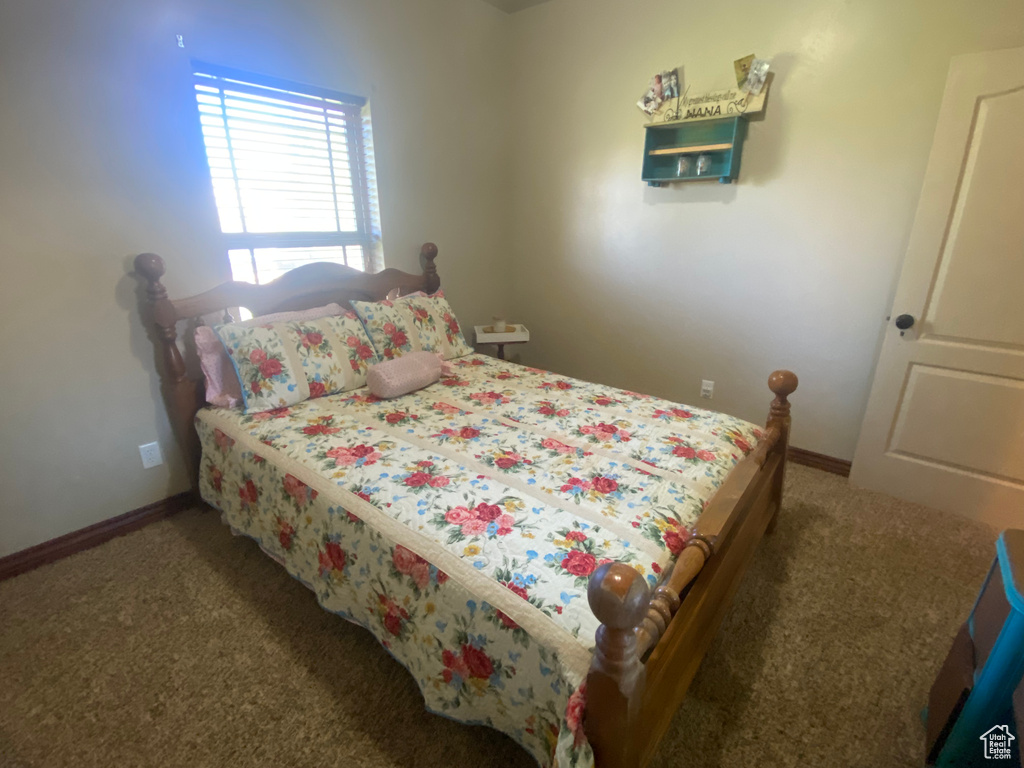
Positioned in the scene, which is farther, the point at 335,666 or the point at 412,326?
the point at 412,326

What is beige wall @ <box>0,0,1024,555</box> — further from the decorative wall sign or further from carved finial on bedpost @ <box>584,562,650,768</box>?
carved finial on bedpost @ <box>584,562,650,768</box>

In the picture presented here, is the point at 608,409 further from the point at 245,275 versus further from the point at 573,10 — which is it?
the point at 573,10

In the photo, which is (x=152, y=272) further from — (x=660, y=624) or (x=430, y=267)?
(x=660, y=624)

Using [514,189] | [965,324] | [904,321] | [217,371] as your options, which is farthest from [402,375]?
[965,324]

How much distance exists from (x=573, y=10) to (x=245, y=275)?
8.06ft

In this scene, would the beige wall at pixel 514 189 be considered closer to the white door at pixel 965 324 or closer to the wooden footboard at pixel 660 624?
the white door at pixel 965 324

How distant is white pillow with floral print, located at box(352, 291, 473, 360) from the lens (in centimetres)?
247

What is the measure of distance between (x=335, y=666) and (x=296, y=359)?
124cm

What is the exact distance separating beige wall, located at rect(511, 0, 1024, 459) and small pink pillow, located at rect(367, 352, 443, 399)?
55.9 inches

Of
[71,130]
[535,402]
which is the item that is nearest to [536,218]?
[535,402]

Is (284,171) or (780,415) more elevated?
(284,171)

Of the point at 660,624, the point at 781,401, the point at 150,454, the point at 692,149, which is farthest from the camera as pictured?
the point at 692,149

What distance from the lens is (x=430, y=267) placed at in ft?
9.89

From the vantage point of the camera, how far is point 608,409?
80.0 inches
